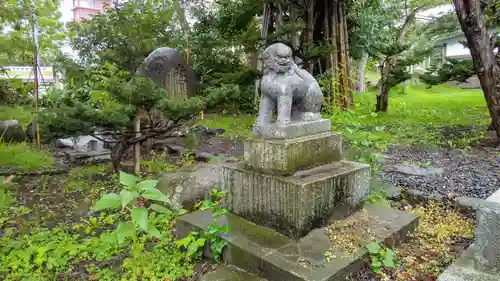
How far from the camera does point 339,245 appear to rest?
90.3 inches

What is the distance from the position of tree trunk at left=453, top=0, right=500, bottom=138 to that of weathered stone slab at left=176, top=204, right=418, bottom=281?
411 centimetres

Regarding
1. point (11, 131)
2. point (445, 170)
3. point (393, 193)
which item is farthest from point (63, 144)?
point (445, 170)

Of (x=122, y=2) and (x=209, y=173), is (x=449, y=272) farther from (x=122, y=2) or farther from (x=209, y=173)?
(x=122, y=2)

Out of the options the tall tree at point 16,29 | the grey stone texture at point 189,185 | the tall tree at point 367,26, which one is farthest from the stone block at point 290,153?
the tall tree at point 367,26

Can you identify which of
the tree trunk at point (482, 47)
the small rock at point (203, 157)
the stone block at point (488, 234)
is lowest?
the small rock at point (203, 157)

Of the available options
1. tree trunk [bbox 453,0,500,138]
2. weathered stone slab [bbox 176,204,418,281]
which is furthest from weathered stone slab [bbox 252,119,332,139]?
tree trunk [bbox 453,0,500,138]

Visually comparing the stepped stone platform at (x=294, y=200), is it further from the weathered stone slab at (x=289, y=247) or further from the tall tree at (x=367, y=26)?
the tall tree at (x=367, y=26)

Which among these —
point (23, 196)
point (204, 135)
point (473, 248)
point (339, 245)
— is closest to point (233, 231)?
point (339, 245)

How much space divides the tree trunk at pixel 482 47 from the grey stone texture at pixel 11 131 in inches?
323

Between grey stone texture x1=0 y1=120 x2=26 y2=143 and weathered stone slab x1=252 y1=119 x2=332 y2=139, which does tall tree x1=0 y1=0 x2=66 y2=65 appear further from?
weathered stone slab x1=252 y1=119 x2=332 y2=139

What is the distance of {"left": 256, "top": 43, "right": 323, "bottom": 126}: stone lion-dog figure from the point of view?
2.60m

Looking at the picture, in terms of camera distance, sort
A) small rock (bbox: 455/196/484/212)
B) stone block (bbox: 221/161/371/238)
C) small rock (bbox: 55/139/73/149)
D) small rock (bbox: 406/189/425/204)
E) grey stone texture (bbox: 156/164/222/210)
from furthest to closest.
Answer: small rock (bbox: 55/139/73/149), grey stone texture (bbox: 156/164/222/210), small rock (bbox: 406/189/425/204), small rock (bbox: 455/196/484/212), stone block (bbox: 221/161/371/238)

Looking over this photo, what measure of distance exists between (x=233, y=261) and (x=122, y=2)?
144 inches

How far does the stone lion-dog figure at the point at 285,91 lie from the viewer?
2600 mm
